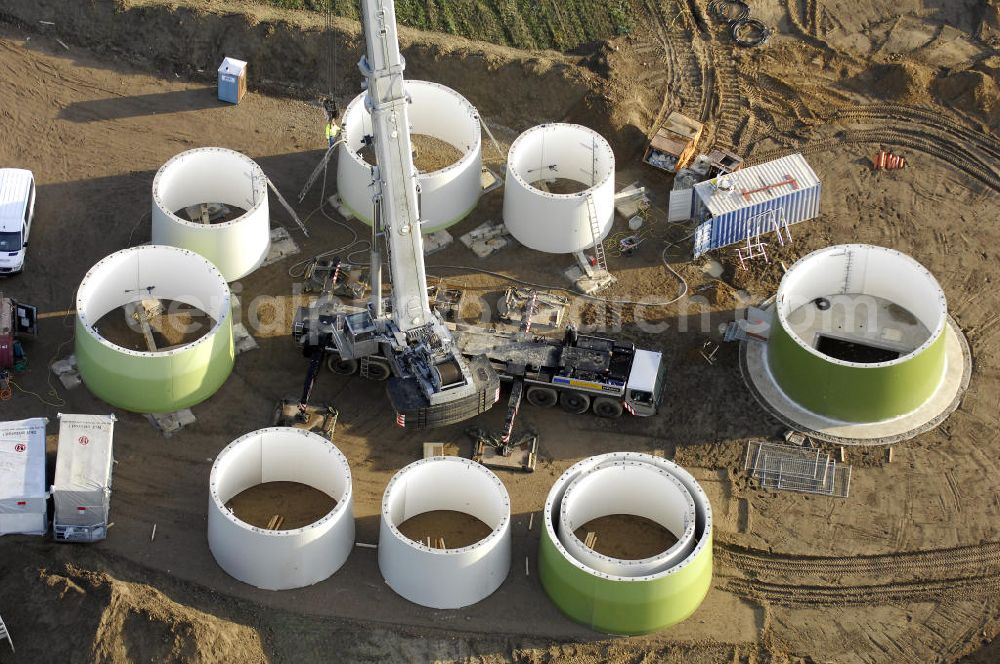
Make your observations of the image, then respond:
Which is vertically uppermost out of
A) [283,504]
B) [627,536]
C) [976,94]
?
[976,94]

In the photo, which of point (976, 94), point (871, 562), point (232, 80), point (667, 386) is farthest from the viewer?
point (976, 94)

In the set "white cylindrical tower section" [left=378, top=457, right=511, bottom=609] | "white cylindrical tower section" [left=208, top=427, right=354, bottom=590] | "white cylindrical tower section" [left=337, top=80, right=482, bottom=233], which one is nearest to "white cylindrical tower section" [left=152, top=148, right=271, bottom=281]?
"white cylindrical tower section" [left=337, top=80, right=482, bottom=233]

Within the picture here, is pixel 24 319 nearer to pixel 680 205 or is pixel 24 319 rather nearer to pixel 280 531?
pixel 280 531

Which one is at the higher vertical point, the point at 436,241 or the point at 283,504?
the point at 436,241

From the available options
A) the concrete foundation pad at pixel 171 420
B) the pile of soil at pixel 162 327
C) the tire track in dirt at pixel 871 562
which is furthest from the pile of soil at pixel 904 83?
the concrete foundation pad at pixel 171 420

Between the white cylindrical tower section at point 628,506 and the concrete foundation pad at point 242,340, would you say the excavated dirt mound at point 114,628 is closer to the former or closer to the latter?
the white cylindrical tower section at point 628,506

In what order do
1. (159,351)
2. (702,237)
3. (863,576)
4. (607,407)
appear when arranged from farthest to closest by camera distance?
(702,237) < (607,407) < (159,351) < (863,576)

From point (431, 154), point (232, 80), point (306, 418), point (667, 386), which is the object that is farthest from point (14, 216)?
point (667, 386)
